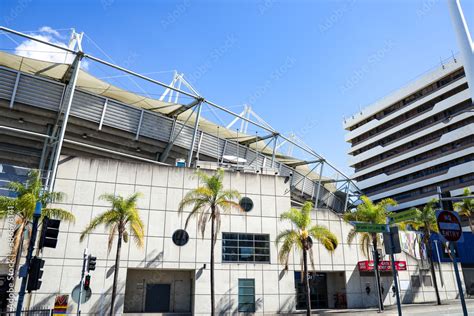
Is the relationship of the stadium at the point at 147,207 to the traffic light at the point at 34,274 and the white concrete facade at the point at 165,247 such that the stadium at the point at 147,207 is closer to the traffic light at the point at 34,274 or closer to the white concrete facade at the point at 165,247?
the white concrete facade at the point at 165,247

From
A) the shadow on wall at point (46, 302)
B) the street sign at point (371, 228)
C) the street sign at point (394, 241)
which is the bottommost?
the shadow on wall at point (46, 302)

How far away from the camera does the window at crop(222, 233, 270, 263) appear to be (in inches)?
1195

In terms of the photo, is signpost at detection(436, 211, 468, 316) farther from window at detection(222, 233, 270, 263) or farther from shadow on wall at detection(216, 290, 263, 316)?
window at detection(222, 233, 270, 263)

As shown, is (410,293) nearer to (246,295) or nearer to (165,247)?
(246,295)

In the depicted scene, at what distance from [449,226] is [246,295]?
75.5ft

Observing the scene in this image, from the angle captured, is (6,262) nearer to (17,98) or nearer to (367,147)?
(17,98)

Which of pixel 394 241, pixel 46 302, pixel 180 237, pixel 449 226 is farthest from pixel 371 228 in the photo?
pixel 46 302

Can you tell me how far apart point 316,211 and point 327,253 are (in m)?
4.06

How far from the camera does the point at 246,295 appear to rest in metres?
29.6

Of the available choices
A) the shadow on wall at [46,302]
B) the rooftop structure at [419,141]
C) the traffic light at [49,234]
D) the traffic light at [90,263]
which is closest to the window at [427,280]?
the rooftop structure at [419,141]

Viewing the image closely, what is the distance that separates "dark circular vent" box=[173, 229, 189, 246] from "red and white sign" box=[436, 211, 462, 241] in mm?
22898

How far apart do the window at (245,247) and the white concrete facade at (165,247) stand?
428 millimetres

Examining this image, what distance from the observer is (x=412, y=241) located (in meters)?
42.2

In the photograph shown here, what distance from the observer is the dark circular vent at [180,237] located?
96.3ft
